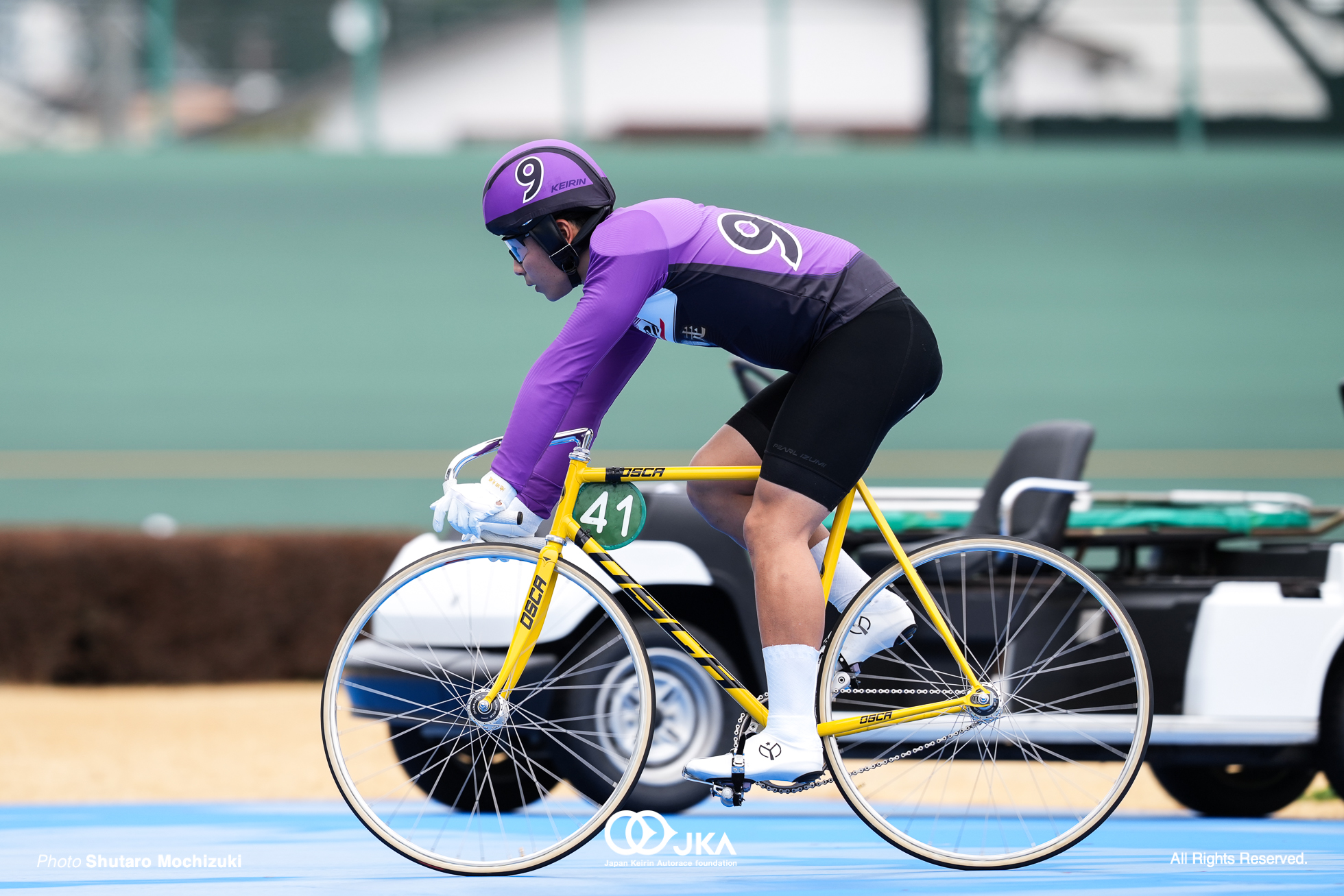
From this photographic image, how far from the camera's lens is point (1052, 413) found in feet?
44.4

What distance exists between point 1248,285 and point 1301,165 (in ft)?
4.22

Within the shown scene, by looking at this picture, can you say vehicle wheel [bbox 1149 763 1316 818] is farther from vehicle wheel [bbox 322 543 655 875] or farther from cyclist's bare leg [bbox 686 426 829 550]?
cyclist's bare leg [bbox 686 426 829 550]

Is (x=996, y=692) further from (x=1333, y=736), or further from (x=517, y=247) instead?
(x=1333, y=736)

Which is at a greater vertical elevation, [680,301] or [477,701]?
[680,301]

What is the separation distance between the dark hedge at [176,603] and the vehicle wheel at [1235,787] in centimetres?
665

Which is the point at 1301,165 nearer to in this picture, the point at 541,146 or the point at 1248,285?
the point at 1248,285

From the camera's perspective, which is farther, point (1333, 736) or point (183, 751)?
point (183, 751)

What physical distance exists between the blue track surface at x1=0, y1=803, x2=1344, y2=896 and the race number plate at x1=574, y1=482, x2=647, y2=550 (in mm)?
853

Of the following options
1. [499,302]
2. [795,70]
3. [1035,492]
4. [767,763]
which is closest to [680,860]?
[767,763]

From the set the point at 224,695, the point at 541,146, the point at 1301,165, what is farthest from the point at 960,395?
the point at 541,146

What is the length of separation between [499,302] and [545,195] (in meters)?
10.1

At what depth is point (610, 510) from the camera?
3932 millimetres

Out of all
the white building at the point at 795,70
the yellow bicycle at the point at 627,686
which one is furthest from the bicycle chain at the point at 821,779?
the white building at the point at 795,70

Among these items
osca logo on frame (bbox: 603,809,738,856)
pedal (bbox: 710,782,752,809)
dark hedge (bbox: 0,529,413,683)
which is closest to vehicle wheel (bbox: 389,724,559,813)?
osca logo on frame (bbox: 603,809,738,856)
